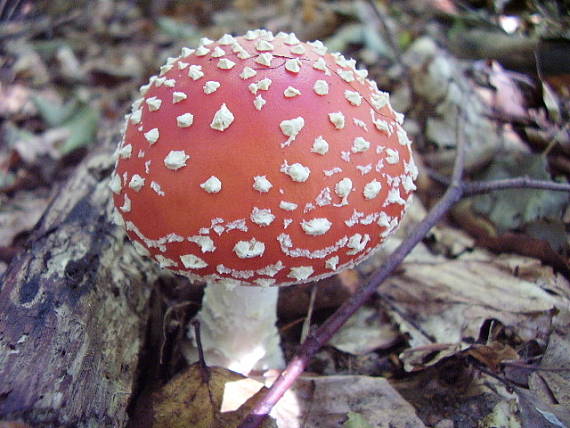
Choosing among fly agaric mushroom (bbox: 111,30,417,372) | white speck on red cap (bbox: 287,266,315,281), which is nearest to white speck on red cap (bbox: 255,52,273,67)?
fly agaric mushroom (bbox: 111,30,417,372)

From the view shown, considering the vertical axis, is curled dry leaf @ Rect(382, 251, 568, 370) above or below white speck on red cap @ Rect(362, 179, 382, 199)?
below

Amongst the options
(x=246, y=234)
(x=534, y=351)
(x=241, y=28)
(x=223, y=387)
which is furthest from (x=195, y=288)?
(x=241, y=28)

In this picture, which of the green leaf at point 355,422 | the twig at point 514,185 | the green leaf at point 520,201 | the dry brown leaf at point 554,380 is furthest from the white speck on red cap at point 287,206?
the green leaf at point 520,201

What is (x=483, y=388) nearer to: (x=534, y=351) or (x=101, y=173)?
(x=534, y=351)

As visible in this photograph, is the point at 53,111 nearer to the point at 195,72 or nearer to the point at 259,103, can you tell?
the point at 195,72

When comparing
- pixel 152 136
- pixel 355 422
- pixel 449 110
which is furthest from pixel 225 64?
pixel 449 110

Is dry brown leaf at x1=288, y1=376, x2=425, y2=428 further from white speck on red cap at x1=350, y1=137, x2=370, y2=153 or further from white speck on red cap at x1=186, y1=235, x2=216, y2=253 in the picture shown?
white speck on red cap at x1=350, y1=137, x2=370, y2=153

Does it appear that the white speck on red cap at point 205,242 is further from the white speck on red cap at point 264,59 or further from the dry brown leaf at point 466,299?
the dry brown leaf at point 466,299

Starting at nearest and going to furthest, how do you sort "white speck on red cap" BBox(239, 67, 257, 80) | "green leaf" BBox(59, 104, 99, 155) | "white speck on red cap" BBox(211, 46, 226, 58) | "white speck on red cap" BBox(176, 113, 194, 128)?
"white speck on red cap" BBox(176, 113, 194, 128), "white speck on red cap" BBox(239, 67, 257, 80), "white speck on red cap" BBox(211, 46, 226, 58), "green leaf" BBox(59, 104, 99, 155)
